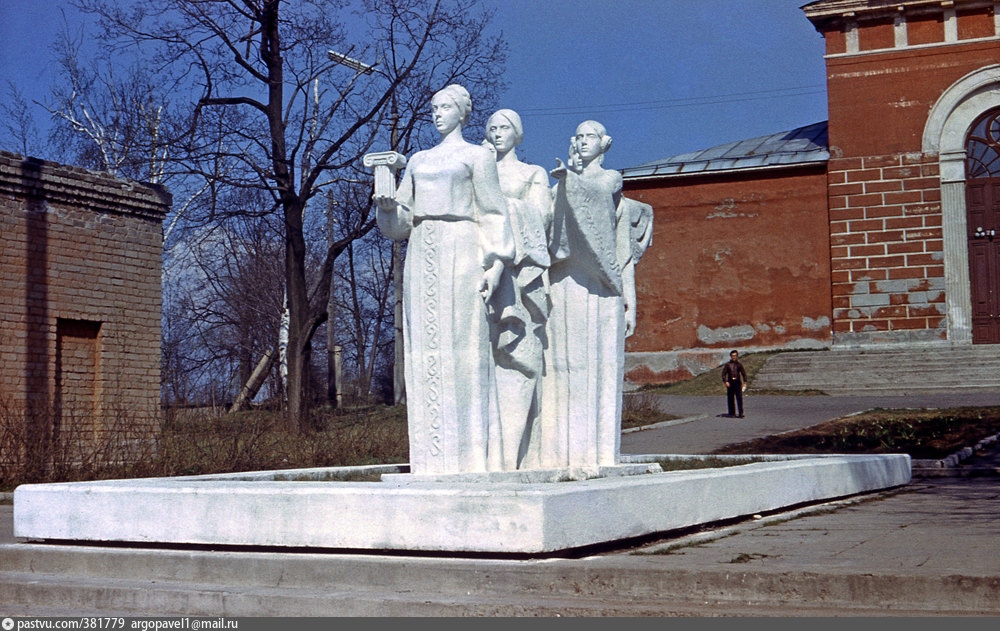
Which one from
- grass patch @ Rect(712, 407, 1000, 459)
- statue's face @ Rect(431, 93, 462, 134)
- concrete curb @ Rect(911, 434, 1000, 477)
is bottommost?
concrete curb @ Rect(911, 434, 1000, 477)

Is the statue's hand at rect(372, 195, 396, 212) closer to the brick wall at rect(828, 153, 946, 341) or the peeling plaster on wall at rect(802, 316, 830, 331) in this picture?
the brick wall at rect(828, 153, 946, 341)

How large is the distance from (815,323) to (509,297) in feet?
76.9

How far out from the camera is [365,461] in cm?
1373

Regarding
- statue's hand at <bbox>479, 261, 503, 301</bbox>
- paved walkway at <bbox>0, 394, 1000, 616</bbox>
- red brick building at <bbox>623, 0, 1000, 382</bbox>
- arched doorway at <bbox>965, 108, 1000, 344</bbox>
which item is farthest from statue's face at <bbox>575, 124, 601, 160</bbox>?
arched doorway at <bbox>965, 108, 1000, 344</bbox>

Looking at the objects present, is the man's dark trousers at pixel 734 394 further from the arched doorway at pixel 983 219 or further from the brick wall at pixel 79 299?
the arched doorway at pixel 983 219

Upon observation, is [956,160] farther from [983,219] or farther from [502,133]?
[502,133]

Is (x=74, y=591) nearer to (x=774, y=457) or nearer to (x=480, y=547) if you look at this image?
(x=480, y=547)

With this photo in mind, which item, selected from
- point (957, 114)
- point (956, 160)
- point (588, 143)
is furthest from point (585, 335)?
point (957, 114)

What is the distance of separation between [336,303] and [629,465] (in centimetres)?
3405

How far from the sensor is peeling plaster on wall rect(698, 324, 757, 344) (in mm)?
30312

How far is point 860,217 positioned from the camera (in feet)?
95.3

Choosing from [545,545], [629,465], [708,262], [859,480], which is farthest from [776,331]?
[545,545]

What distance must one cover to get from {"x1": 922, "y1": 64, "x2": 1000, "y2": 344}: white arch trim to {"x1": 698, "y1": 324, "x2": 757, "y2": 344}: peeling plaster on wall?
16.5 ft

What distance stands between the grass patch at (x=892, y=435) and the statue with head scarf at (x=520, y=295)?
26.5 ft
